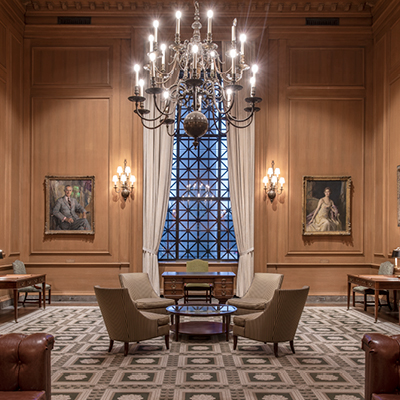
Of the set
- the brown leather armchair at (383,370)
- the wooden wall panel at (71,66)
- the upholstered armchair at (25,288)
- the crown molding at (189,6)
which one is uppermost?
the crown molding at (189,6)

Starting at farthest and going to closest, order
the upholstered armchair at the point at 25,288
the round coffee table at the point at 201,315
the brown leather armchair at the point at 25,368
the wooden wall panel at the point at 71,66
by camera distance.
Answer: the wooden wall panel at the point at 71,66
the upholstered armchair at the point at 25,288
the round coffee table at the point at 201,315
the brown leather armchair at the point at 25,368

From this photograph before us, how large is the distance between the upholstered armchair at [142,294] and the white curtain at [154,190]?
6.82 feet

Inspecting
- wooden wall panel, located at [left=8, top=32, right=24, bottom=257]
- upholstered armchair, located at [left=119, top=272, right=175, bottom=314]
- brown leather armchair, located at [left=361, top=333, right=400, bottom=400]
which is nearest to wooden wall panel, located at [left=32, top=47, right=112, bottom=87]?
wooden wall panel, located at [left=8, top=32, right=24, bottom=257]

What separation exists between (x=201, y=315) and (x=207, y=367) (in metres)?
0.91

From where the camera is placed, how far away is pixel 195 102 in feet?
17.0

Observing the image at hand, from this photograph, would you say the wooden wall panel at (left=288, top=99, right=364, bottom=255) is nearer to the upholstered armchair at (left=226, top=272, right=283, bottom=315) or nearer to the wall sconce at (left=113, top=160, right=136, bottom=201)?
the upholstered armchair at (left=226, top=272, right=283, bottom=315)

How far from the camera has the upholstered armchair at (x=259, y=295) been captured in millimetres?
6852

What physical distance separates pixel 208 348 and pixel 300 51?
23.7 feet

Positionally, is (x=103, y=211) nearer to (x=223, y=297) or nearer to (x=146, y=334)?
(x=223, y=297)

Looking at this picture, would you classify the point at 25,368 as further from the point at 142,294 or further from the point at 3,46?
the point at 3,46

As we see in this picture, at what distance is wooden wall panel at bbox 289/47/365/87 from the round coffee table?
600 cm

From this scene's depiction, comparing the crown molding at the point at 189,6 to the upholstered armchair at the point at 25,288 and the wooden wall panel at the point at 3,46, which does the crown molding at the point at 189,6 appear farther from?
the upholstered armchair at the point at 25,288

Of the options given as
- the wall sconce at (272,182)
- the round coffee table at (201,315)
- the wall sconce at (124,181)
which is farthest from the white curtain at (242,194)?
the round coffee table at (201,315)

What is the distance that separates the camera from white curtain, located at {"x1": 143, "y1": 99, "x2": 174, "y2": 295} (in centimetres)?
958
